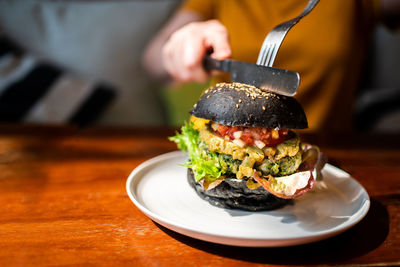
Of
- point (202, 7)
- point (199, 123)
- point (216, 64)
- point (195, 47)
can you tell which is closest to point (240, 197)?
point (199, 123)

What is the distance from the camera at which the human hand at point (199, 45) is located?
1392mm

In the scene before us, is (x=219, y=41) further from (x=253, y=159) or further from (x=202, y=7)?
(x=202, y=7)

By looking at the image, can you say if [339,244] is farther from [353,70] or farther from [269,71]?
[353,70]

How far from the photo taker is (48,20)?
293 cm

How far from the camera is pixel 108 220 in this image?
963 mm

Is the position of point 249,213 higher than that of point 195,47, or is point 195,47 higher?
point 195,47

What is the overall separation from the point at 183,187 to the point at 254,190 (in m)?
0.28

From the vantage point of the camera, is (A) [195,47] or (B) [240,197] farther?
(A) [195,47]

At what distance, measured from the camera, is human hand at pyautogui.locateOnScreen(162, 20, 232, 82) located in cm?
139

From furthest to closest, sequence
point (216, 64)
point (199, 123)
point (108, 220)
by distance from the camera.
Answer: point (216, 64), point (199, 123), point (108, 220)

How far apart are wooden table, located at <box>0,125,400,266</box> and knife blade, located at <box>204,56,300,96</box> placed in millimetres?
426

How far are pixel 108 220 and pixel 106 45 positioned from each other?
2.26 m

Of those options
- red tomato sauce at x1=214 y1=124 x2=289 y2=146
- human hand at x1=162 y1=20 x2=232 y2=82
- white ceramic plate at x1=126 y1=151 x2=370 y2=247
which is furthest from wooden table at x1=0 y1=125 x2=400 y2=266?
human hand at x1=162 y1=20 x2=232 y2=82

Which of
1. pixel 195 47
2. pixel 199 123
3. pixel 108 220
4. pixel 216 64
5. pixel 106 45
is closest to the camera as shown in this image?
pixel 108 220
